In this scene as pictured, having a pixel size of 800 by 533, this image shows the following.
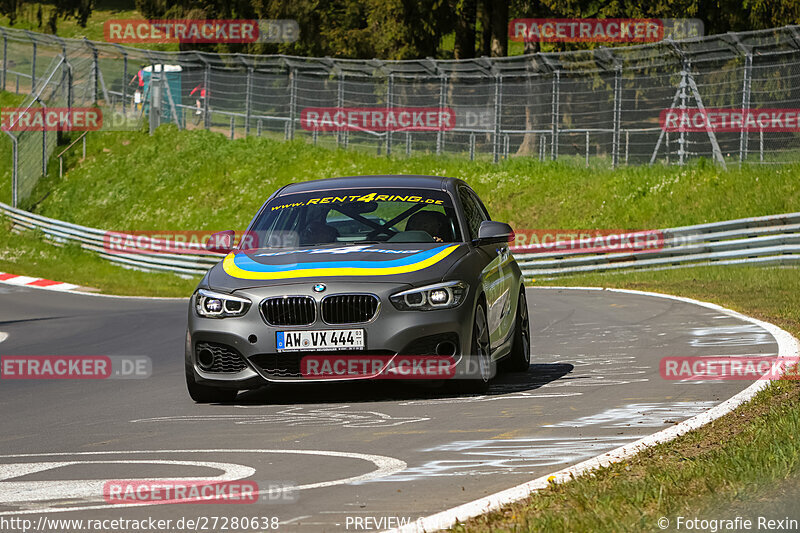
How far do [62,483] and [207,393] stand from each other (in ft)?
10.1

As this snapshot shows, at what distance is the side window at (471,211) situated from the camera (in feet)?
32.3

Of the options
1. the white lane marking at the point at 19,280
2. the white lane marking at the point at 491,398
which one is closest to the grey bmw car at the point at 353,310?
the white lane marking at the point at 491,398

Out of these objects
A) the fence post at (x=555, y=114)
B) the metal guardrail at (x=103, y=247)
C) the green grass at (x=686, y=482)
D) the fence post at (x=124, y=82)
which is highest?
the fence post at (x=124, y=82)

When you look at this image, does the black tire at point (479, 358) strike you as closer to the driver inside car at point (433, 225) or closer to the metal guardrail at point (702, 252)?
the driver inside car at point (433, 225)

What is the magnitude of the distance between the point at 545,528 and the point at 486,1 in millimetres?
39195

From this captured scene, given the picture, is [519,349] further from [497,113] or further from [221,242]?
[497,113]

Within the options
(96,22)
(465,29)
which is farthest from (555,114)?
(96,22)

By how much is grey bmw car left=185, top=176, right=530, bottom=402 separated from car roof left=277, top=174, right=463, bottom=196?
0.56 meters

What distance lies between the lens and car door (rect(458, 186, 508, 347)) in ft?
29.8

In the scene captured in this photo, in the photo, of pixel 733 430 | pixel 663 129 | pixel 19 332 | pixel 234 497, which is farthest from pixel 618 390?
pixel 663 129

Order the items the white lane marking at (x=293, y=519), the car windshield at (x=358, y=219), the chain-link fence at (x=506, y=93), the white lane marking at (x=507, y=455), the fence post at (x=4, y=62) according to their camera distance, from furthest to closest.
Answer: the fence post at (x=4, y=62)
the chain-link fence at (x=506, y=93)
the car windshield at (x=358, y=219)
the white lane marking at (x=507, y=455)
the white lane marking at (x=293, y=519)

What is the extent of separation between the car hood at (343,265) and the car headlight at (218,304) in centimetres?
8

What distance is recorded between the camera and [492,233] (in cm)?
933

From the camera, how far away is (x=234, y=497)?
5238mm
